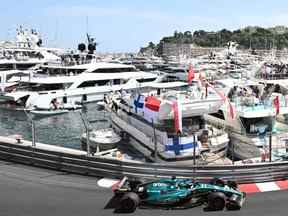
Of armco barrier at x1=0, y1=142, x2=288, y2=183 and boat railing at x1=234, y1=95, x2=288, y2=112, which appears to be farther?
boat railing at x1=234, y1=95, x2=288, y2=112

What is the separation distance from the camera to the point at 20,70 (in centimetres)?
6325

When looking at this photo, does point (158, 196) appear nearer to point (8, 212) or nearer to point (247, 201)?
point (247, 201)

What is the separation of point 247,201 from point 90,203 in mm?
3911

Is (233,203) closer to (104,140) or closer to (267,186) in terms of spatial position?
(267,186)

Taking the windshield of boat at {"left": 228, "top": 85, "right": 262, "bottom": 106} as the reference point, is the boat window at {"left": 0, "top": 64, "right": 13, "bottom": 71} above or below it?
above

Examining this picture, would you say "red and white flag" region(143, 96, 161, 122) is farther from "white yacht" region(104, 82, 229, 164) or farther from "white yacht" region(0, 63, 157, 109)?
"white yacht" region(0, 63, 157, 109)

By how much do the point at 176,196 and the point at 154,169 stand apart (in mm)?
1943

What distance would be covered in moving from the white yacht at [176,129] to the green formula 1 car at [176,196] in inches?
274

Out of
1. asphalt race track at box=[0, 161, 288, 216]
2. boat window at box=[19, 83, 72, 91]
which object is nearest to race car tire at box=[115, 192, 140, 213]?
asphalt race track at box=[0, 161, 288, 216]

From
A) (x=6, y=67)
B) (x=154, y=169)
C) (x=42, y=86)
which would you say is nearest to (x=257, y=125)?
(x=154, y=169)

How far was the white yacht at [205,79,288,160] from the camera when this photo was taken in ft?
75.9

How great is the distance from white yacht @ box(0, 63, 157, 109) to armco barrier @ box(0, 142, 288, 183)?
34084 mm

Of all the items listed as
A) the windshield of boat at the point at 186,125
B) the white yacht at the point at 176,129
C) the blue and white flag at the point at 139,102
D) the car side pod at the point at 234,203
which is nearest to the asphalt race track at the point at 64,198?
the car side pod at the point at 234,203

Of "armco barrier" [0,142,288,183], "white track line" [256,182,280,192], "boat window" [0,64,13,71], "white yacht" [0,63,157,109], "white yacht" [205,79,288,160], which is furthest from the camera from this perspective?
"boat window" [0,64,13,71]
